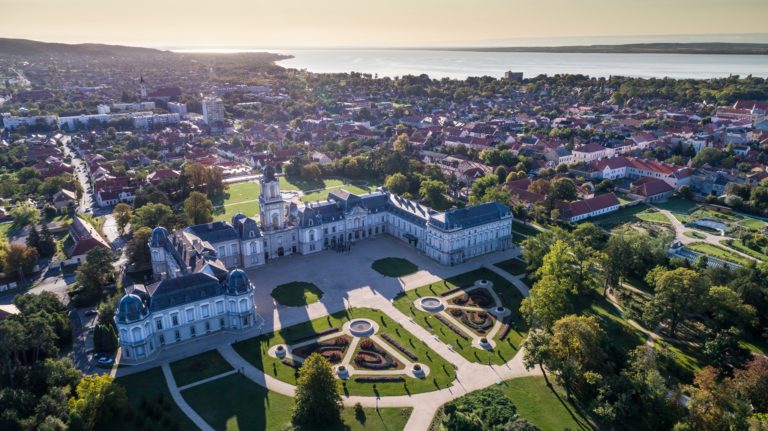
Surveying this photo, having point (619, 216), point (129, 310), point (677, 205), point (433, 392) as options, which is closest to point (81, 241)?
point (129, 310)

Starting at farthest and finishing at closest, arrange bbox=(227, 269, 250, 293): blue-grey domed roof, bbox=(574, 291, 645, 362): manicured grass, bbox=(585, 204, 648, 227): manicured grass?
bbox=(585, 204, 648, 227): manicured grass < bbox=(227, 269, 250, 293): blue-grey domed roof < bbox=(574, 291, 645, 362): manicured grass

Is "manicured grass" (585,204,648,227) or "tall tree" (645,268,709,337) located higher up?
"tall tree" (645,268,709,337)

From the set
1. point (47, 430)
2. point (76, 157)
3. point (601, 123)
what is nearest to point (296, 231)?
point (47, 430)

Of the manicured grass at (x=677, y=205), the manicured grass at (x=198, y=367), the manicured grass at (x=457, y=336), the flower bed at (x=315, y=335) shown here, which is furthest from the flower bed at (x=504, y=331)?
the manicured grass at (x=677, y=205)

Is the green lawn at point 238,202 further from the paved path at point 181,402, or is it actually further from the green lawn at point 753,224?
the green lawn at point 753,224

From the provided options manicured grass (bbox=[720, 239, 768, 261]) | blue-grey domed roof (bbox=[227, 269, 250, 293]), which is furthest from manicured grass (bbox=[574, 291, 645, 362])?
blue-grey domed roof (bbox=[227, 269, 250, 293])

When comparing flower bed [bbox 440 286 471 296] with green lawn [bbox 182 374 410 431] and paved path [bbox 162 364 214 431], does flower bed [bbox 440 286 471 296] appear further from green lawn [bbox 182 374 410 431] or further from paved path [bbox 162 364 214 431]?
paved path [bbox 162 364 214 431]
